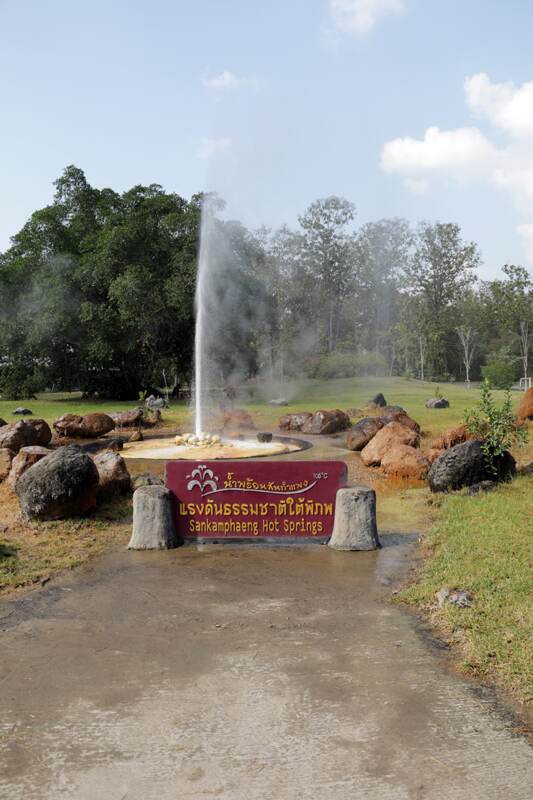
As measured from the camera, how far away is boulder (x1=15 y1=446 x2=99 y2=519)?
9484 millimetres

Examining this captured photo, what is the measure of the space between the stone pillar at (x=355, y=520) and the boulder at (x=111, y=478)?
155 inches

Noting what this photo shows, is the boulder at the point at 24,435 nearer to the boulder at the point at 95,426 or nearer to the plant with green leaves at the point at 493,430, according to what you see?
the boulder at the point at 95,426

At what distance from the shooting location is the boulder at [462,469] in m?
10.9

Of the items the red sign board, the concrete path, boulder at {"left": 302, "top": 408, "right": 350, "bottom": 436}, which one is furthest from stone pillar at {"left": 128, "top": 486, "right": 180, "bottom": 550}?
boulder at {"left": 302, "top": 408, "right": 350, "bottom": 436}

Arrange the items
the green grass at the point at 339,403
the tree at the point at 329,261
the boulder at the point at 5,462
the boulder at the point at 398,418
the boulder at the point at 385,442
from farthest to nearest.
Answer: the tree at the point at 329,261 < the green grass at the point at 339,403 < the boulder at the point at 398,418 < the boulder at the point at 385,442 < the boulder at the point at 5,462

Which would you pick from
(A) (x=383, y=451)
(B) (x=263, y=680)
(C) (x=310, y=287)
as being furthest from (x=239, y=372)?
(B) (x=263, y=680)

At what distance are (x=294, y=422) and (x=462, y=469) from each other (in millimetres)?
A: 8991

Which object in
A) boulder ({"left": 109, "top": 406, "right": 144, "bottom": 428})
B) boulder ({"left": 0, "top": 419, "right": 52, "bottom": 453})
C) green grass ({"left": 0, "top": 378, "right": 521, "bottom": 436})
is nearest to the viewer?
boulder ({"left": 0, "top": 419, "right": 52, "bottom": 453})

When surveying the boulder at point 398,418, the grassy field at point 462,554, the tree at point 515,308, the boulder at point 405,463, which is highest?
the tree at point 515,308

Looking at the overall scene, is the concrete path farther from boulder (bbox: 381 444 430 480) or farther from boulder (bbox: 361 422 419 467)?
boulder (bbox: 361 422 419 467)

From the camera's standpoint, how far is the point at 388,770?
12.4 feet

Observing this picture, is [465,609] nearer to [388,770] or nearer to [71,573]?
[388,770]

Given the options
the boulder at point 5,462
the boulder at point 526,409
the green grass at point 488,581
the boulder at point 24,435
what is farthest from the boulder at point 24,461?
the boulder at point 526,409

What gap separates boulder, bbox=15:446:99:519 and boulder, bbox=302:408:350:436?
9685 mm
